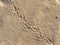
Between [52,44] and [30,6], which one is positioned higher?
[30,6]

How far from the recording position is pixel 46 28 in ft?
8.53

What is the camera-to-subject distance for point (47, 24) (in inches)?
103

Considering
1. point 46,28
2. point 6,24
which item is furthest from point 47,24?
point 6,24

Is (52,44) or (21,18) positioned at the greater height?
(21,18)

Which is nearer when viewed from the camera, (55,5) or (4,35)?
(4,35)

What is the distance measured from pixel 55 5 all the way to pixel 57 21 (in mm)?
223

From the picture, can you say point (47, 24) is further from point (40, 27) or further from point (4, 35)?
point (4, 35)

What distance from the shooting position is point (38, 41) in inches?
99.7

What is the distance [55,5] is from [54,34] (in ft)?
1.30

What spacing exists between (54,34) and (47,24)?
0.16 metres

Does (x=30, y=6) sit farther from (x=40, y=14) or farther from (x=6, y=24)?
(x=6, y=24)

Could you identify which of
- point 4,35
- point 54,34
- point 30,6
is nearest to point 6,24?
point 4,35

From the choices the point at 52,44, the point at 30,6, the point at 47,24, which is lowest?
the point at 52,44

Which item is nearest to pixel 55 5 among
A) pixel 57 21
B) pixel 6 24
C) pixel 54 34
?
pixel 57 21
